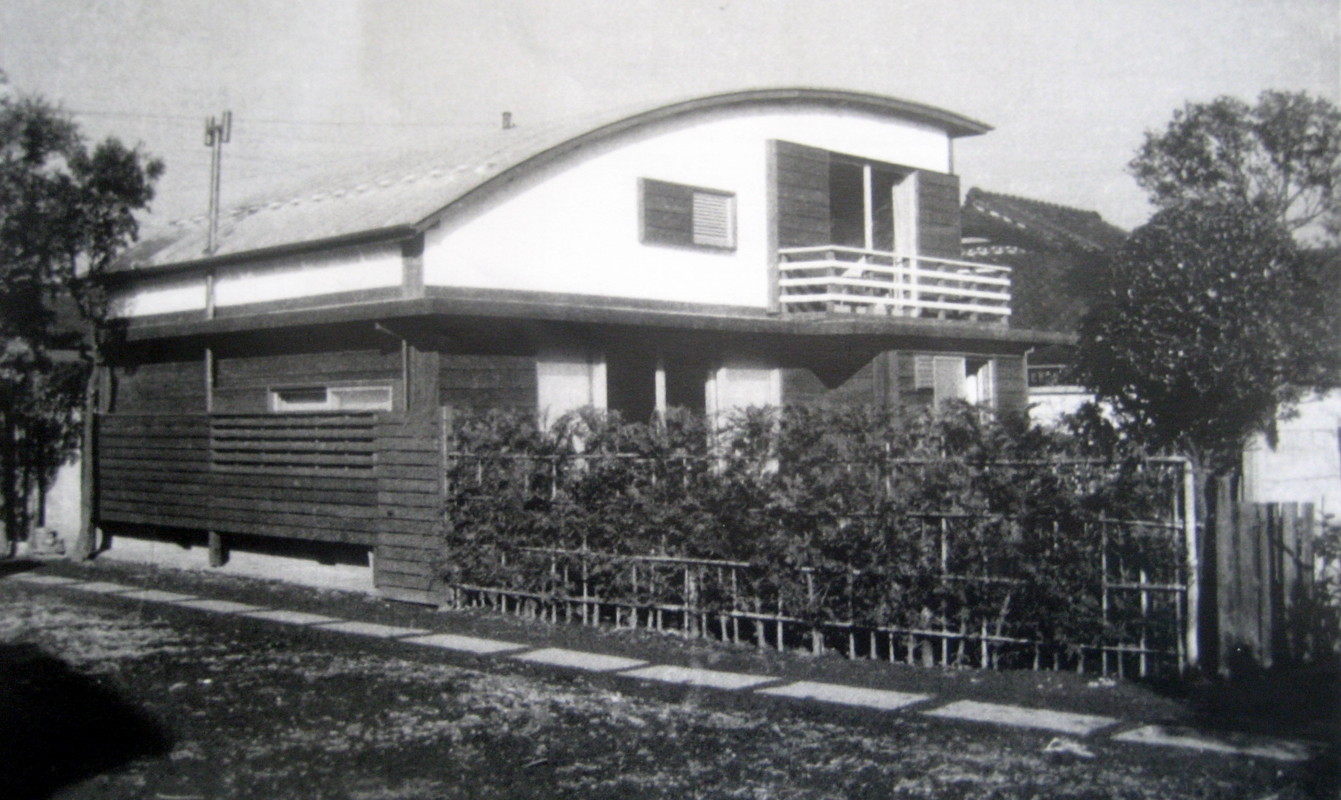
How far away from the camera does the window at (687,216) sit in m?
15.0

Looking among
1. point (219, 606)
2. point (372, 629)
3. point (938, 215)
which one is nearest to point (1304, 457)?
point (938, 215)

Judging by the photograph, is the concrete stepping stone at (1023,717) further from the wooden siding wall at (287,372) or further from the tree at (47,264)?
the tree at (47,264)

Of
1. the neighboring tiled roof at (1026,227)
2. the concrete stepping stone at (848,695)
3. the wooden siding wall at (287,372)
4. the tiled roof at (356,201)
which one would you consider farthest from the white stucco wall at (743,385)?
the neighboring tiled roof at (1026,227)

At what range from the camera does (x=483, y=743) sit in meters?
6.31

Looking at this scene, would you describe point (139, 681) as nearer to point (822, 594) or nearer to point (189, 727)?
point (189, 727)

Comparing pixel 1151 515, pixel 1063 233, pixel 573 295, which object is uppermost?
pixel 1063 233

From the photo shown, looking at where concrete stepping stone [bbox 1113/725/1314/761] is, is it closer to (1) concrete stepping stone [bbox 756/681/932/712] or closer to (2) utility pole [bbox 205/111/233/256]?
(1) concrete stepping stone [bbox 756/681/932/712]

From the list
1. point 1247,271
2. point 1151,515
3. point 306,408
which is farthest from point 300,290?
point 1247,271

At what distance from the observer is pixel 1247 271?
1741cm

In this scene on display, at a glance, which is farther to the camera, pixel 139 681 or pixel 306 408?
pixel 306 408

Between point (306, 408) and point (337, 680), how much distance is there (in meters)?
6.39

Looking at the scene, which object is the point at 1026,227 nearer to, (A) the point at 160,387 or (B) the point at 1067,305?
(B) the point at 1067,305

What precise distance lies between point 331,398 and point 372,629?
14.3 feet

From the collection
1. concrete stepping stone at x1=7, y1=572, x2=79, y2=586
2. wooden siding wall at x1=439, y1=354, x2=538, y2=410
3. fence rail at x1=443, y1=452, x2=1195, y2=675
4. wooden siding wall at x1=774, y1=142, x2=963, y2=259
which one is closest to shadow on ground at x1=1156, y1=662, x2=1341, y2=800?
fence rail at x1=443, y1=452, x2=1195, y2=675
